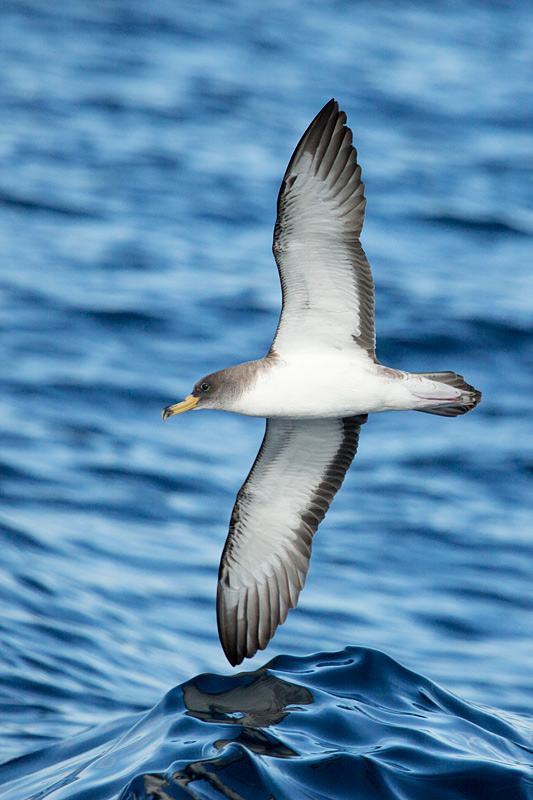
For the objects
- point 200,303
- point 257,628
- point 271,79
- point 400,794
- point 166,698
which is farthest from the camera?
point 271,79

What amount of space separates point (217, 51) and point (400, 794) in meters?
20.0

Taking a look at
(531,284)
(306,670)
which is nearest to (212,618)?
(306,670)

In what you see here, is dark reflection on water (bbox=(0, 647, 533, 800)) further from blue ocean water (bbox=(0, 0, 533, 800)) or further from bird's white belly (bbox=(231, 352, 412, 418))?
bird's white belly (bbox=(231, 352, 412, 418))

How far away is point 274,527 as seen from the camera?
29.7 ft

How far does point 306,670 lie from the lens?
8.41 meters

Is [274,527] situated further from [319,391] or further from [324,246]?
[324,246]

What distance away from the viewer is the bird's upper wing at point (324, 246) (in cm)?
736

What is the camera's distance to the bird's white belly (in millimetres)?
7852

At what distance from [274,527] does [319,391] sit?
5.27 feet

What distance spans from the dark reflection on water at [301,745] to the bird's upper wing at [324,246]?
7.85 ft

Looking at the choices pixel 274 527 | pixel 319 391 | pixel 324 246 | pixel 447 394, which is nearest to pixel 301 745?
pixel 274 527

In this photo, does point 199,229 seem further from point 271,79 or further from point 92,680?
point 92,680

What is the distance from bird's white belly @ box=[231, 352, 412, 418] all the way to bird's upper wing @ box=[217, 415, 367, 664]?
821 millimetres

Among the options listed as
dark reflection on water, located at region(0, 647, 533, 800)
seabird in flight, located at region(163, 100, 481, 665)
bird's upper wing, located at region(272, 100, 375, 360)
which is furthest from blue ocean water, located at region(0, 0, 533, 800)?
bird's upper wing, located at region(272, 100, 375, 360)
